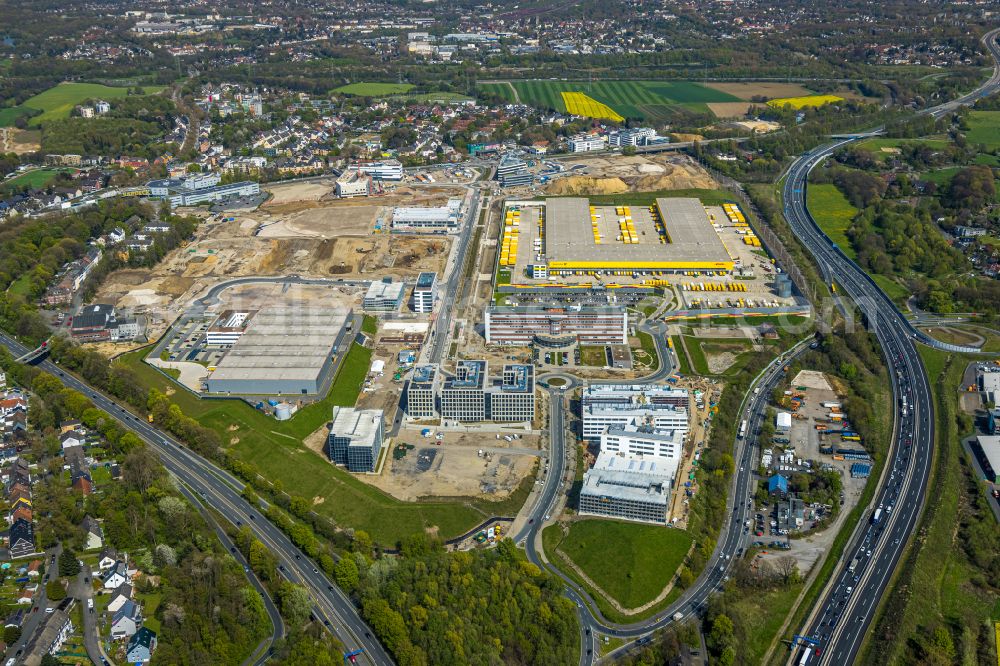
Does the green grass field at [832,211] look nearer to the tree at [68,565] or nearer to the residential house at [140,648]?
the residential house at [140,648]

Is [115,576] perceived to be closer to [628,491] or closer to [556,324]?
[628,491]

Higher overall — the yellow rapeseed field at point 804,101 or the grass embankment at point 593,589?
the yellow rapeseed field at point 804,101

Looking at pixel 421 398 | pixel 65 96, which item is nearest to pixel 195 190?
pixel 421 398

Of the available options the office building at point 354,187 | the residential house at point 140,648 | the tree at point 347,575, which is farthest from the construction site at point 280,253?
→ the residential house at point 140,648

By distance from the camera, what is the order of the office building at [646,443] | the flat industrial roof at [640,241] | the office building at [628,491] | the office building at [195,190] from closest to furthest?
the office building at [628,491] < the office building at [646,443] < the flat industrial roof at [640,241] < the office building at [195,190]

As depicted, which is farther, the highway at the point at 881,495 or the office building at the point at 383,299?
the office building at the point at 383,299

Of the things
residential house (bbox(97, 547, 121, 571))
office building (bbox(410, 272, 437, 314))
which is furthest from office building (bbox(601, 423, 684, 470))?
residential house (bbox(97, 547, 121, 571))

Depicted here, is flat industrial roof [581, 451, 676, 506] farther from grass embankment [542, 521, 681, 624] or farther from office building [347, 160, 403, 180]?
office building [347, 160, 403, 180]
